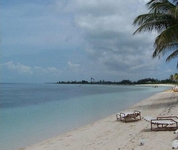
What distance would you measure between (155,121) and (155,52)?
32.0 feet

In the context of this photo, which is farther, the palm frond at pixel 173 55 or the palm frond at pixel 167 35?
the palm frond at pixel 173 55

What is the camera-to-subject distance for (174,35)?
1430 cm

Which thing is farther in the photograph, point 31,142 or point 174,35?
point 174,35

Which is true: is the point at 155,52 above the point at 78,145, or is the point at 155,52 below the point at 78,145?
above

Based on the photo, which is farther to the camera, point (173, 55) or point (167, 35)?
point (173, 55)

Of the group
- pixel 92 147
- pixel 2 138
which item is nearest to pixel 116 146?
pixel 92 147

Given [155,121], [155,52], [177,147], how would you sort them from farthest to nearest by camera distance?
1. [155,52]
2. [155,121]
3. [177,147]

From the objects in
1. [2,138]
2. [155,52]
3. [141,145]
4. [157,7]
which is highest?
[157,7]

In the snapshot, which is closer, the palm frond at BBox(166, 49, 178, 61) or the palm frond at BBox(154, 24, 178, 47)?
the palm frond at BBox(154, 24, 178, 47)

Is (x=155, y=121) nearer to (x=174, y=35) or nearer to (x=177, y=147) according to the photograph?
(x=177, y=147)

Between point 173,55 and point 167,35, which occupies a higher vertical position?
point 167,35

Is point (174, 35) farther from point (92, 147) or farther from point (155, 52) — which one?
point (92, 147)

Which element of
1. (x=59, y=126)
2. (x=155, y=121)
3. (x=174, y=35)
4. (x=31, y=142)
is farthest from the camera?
(x=174, y=35)

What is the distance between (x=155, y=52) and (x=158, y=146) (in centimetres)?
1177
